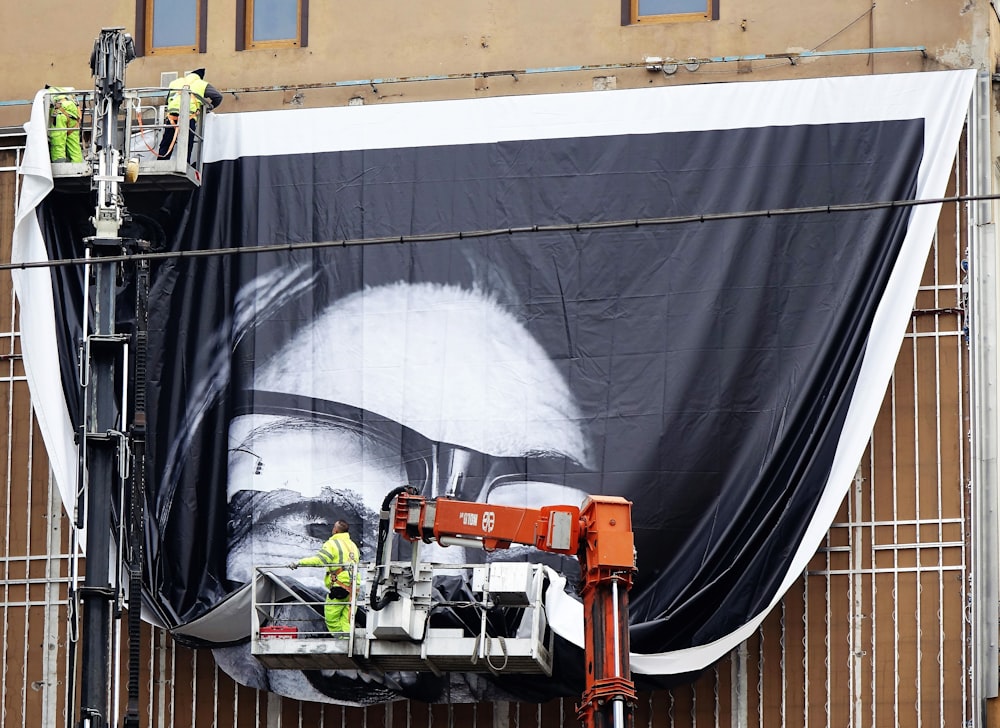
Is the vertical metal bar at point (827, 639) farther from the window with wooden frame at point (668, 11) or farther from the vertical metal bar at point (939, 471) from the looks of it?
the window with wooden frame at point (668, 11)

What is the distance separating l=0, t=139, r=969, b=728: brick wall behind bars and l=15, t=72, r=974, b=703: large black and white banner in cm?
79

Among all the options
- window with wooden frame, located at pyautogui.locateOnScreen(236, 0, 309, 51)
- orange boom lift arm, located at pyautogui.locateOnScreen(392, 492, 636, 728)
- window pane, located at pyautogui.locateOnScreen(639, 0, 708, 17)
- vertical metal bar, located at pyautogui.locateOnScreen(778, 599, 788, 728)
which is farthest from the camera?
window with wooden frame, located at pyautogui.locateOnScreen(236, 0, 309, 51)

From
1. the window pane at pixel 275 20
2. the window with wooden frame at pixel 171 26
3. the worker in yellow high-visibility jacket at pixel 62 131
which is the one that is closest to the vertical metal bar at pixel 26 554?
the worker in yellow high-visibility jacket at pixel 62 131

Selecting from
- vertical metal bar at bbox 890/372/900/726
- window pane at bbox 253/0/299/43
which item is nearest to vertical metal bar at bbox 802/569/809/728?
vertical metal bar at bbox 890/372/900/726

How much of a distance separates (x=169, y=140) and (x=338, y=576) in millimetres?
5811

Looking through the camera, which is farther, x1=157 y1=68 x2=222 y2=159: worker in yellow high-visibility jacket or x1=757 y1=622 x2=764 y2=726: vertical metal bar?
x1=157 y1=68 x2=222 y2=159: worker in yellow high-visibility jacket

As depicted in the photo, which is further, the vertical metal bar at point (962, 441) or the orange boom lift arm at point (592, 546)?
the vertical metal bar at point (962, 441)

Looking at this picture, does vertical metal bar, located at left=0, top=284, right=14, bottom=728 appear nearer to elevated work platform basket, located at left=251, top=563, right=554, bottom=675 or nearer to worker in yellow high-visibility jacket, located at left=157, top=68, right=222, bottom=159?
worker in yellow high-visibility jacket, located at left=157, top=68, right=222, bottom=159

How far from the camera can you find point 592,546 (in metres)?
16.1

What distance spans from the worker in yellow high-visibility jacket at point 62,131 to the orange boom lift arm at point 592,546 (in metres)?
7.34

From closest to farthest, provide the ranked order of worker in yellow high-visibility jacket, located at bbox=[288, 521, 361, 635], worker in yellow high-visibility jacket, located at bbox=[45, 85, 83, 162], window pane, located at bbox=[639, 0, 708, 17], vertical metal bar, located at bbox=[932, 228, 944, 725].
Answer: worker in yellow high-visibility jacket, located at bbox=[288, 521, 361, 635]
vertical metal bar, located at bbox=[932, 228, 944, 725]
worker in yellow high-visibility jacket, located at bbox=[45, 85, 83, 162]
window pane, located at bbox=[639, 0, 708, 17]

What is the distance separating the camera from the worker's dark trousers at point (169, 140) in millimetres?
21469

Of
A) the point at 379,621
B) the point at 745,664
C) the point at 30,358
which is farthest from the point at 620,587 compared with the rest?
the point at 30,358

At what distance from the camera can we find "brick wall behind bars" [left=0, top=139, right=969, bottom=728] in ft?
65.8
